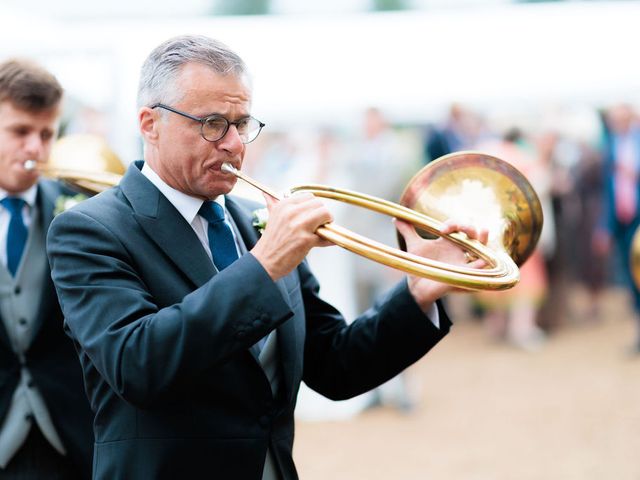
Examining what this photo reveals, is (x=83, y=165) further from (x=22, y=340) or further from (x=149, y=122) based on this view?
(x=149, y=122)

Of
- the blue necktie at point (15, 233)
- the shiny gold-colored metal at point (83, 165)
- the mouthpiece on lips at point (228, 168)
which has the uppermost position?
the mouthpiece on lips at point (228, 168)

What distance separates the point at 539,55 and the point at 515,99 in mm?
673

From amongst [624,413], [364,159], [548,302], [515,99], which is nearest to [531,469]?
[624,413]

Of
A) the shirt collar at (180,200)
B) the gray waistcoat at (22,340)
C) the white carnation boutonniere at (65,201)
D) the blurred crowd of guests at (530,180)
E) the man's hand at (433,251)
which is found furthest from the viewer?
the blurred crowd of guests at (530,180)

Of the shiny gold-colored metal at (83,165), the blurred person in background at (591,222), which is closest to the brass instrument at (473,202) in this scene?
the shiny gold-colored metal at (83,165)

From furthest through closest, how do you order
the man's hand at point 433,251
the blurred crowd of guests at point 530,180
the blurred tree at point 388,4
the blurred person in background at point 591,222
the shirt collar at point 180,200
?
the blurred tree at point 388,4, the blurred person in background at point 591,222, the blurred crowd of guests at point 530,180, the man's hand at point 433,251, the shirt collar at point 180,200

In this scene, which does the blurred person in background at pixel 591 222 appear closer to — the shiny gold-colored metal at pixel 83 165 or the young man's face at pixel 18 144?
the shiny gold-colored metal at pixel 83 165

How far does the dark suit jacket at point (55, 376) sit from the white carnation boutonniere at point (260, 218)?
815 millimetres

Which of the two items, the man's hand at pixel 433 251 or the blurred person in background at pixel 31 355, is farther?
the blurred person in background at pixel 31 355

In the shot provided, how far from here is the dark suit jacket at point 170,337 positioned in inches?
83.1

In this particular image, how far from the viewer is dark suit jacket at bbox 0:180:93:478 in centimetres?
309

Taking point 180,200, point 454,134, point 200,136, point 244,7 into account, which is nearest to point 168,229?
point 180,200

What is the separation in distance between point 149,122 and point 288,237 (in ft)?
1.70

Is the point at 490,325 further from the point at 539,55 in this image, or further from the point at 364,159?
the point at 539,55
